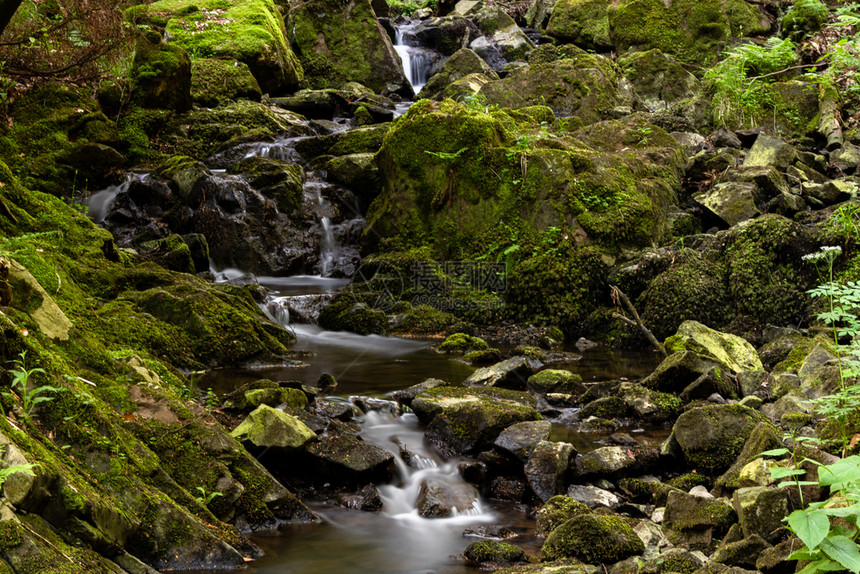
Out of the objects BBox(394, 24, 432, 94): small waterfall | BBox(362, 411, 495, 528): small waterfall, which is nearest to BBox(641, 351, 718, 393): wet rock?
BBox(362, 411, 495, 528): small waterfall

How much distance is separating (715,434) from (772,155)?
29.4ft

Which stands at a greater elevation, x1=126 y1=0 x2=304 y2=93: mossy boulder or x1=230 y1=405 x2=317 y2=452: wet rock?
x1=126 y1=0 x2=304 y2=93: mossy boulder

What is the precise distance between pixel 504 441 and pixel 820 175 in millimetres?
10033

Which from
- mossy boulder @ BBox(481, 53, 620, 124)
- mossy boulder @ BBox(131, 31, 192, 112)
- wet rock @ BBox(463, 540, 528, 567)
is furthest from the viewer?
mossy boulder @ BBox(481, 53, 620, 124)

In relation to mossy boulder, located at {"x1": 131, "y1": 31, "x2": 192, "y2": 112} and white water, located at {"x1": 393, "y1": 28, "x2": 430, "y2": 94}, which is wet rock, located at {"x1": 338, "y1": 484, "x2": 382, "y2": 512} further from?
white water, located at {"x1": 393, "y1": 28, "x2": 430, "y2": 94}

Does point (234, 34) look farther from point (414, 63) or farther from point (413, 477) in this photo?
point (413, 477)

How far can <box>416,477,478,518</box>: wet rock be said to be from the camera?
496 cm

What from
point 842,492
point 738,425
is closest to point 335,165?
point 738,425

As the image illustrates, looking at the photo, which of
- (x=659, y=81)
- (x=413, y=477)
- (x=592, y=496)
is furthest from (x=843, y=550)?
(x=659, y=81)

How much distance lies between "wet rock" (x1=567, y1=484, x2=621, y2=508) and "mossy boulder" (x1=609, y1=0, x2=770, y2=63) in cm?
1798

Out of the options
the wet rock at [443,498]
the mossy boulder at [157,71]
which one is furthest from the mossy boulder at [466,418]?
the mossy boulder at [157,71]

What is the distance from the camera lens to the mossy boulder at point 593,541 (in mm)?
3855

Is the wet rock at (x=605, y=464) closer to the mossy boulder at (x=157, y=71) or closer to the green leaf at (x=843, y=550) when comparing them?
the green leaf at (x=843, y=550)

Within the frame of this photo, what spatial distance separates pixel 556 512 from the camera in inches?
178
